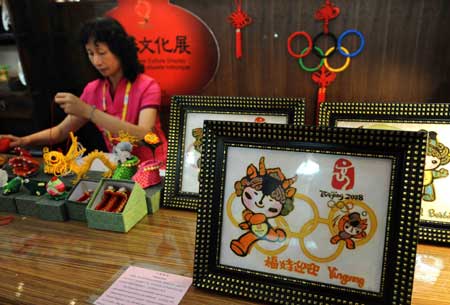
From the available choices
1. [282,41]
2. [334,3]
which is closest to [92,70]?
[282,41]

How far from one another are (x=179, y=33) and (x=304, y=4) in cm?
56

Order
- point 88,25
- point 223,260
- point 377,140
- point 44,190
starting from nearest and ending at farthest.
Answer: point 377,140 → point 223,260 → point 44,190 → point 88,25

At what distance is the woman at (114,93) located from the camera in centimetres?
135

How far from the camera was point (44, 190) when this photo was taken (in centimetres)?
111

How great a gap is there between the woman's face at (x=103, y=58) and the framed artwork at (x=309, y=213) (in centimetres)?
86

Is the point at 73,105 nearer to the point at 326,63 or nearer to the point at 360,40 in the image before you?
the point at 326,63

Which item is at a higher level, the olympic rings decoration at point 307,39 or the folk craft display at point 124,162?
the olympic rings decoration at point 307,39

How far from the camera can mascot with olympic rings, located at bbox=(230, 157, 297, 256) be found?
0.67m

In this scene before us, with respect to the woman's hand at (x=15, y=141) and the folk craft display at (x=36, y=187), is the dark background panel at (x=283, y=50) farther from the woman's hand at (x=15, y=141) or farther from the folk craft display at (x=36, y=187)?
the folk craft display at (x=36, y=187)

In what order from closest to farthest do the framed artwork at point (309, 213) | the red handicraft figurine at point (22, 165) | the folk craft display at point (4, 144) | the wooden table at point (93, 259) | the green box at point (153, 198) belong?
the framed artwork at point (309, 213) → the wooden table at point (93, 259) → the green box at point (153, 198) → the red handicraft figurine at point (22, 165) → the folk craft display at point (4, 144)

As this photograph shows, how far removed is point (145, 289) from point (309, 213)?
1.39ft

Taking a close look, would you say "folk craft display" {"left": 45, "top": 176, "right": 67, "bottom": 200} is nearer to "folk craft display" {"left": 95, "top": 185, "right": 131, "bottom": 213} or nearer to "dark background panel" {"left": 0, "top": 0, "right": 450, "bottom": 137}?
"folk craft display" {"left": 95, "top": 185, "right": 131, "bottom": 213}

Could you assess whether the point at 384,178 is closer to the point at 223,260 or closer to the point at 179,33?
the point at 223,260

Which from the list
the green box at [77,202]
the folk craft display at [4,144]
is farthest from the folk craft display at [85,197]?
the folk craft display at [4,144]
